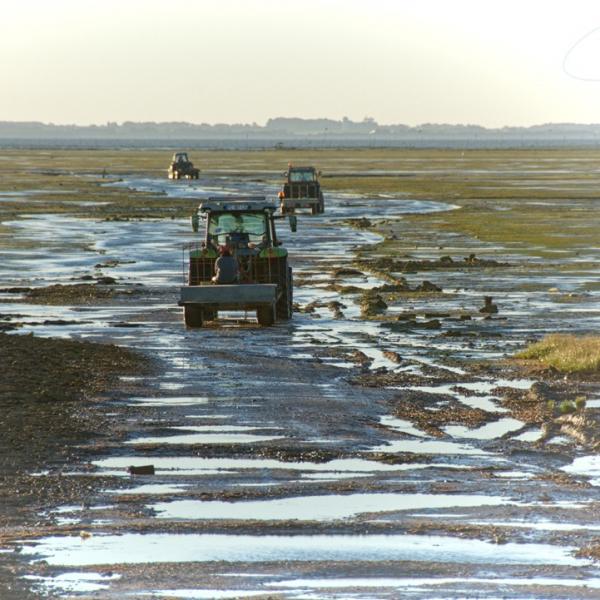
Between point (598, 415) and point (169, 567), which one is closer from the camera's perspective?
point (169, 567)

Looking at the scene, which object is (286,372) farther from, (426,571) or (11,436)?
(426,571)

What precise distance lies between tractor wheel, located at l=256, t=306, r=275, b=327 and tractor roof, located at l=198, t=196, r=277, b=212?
2183mm

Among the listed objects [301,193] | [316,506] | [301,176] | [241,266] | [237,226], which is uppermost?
[237,226]

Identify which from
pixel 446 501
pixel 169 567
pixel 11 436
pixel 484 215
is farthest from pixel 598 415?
pixel 484 215

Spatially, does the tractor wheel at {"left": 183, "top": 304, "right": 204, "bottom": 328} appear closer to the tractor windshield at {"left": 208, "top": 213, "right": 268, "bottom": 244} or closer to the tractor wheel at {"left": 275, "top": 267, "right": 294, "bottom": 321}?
the tractor wheel at {"left": 275, "top": 267, "right": 294, "bottom": 321}

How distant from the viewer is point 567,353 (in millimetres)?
21016

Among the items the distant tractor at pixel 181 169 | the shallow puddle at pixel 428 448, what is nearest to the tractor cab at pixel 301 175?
the distant tractor at pixel 181 169

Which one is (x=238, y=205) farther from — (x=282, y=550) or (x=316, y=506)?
(x=282, y=550)

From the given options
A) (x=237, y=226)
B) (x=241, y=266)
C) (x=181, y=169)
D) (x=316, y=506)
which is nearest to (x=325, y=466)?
(x=316, y=506)

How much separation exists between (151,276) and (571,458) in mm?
23555

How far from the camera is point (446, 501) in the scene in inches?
494

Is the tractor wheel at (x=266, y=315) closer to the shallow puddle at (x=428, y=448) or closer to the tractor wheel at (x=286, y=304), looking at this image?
the tractor wheel at (x=286, y=304)

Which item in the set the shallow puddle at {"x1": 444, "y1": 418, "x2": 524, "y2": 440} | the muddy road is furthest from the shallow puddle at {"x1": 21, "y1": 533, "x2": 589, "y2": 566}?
the shallow puddle at {"x1": 444, "y1": 418, "x2": 524, "y2": 440}

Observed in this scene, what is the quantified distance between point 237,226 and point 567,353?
28.0 ft
